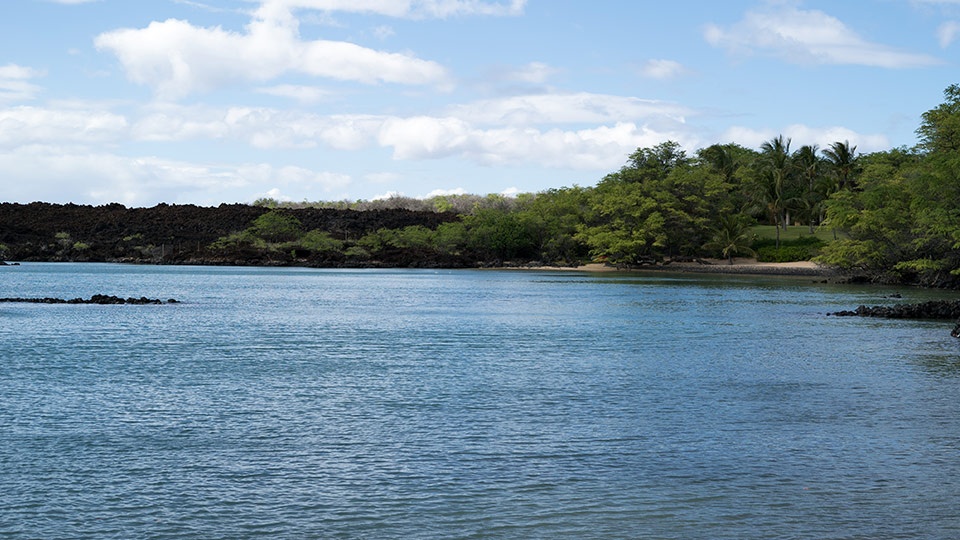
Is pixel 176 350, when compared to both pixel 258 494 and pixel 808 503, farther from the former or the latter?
pixel 808 503

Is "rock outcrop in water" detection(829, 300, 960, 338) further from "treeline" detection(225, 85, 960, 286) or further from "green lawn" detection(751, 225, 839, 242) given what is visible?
"green lawn" detection(751, 225, 839, 242)

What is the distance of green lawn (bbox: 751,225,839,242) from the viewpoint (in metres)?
111

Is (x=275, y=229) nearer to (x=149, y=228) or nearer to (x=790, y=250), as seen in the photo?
(x=149, y=228)

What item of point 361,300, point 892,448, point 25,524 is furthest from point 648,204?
point 25,524

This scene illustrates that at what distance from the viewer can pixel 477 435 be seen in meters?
15.9

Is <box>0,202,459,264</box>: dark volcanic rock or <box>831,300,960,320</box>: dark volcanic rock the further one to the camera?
<box>0,202,459,264</box>: dark volcanic rock

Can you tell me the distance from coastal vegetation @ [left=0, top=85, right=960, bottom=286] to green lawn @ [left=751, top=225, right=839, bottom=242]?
48cm

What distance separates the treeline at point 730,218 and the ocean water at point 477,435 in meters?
35.6

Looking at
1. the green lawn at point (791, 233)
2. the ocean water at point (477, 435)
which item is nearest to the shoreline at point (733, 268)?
the green lawn at point (791, 233)

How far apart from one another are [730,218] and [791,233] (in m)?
12.5

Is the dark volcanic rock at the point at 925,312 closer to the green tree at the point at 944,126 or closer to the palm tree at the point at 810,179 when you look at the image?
the green tree at the point at 944,126

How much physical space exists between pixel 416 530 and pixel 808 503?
499cm

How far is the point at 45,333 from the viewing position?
34281 millimetres

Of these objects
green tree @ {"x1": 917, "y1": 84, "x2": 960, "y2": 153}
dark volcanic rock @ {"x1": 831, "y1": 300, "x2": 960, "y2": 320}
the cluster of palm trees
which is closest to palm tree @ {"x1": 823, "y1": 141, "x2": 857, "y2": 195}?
the cluster of palm trees
